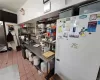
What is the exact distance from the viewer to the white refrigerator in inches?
29.2

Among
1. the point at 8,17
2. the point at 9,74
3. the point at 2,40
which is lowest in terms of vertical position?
the point at 9,74

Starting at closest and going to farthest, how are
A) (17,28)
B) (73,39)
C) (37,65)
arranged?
(73,39) → (37,65) → (17,28)

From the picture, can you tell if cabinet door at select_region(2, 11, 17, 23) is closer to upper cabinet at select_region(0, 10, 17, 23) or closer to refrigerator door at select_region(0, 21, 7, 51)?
upper cabinet at select_region(0, 10, 17, 23)

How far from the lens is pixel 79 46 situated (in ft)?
2.93

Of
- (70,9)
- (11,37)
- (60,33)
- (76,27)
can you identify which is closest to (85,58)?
(76,27)

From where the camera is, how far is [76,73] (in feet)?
3.29

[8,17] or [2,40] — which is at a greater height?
[8,17]

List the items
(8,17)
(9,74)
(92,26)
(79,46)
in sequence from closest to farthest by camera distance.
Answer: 1. (92,26)
2. (79,46)
3. (9,74)
4. (8,17)

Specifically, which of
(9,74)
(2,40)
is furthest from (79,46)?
(2,40)

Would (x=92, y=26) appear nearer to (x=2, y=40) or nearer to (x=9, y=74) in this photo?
(x=9, y=74)

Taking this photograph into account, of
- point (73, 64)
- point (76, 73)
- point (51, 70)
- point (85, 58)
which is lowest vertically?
point (51, 70)

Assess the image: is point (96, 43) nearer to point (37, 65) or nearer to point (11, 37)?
point (37, 65)

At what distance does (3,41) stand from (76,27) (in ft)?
14.2

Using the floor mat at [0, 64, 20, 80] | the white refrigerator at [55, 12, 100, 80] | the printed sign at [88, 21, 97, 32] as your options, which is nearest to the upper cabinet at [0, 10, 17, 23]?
the floor mat at [0, 64, 20, 80]
